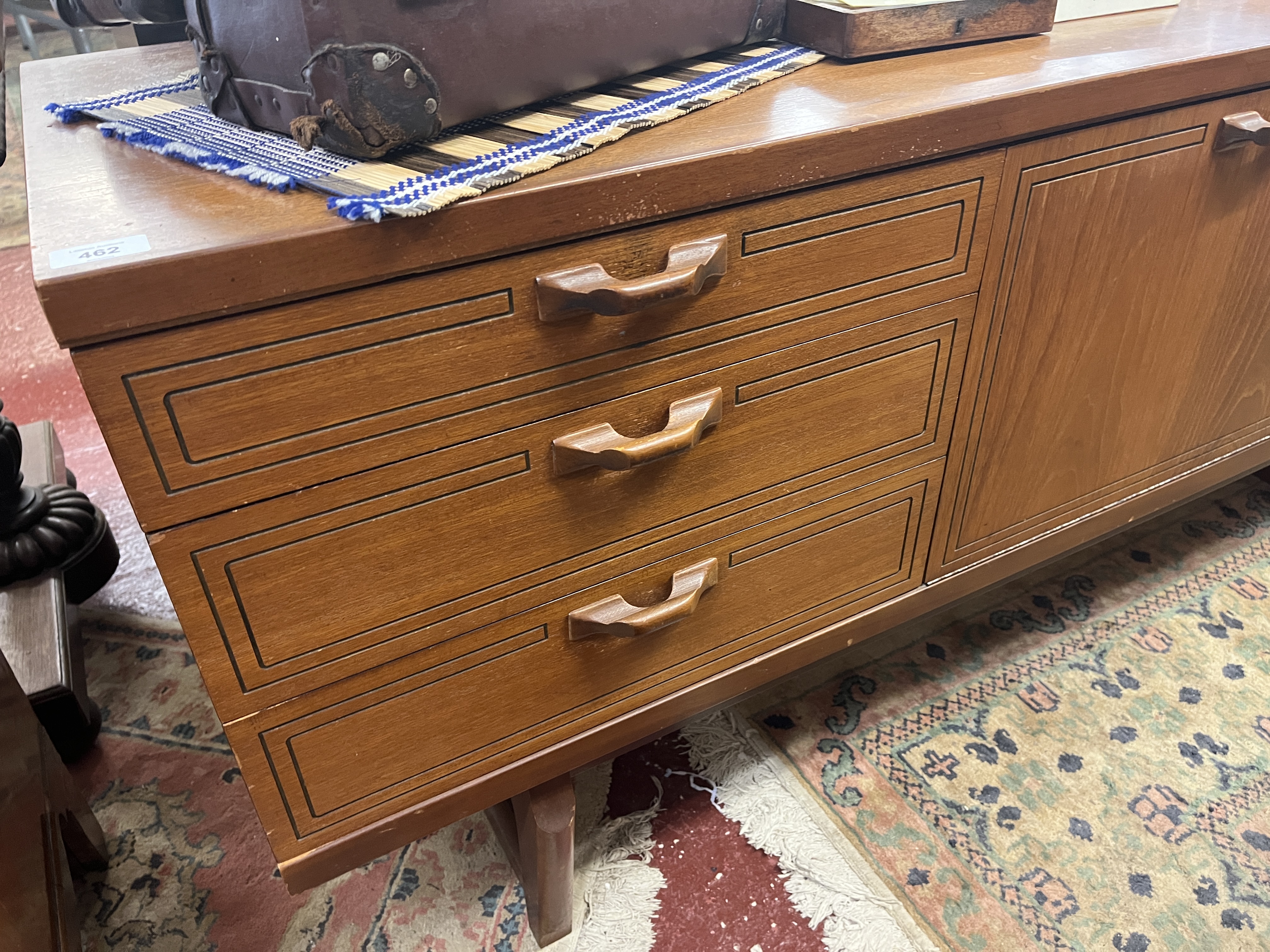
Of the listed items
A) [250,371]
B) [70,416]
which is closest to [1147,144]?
[250,371]

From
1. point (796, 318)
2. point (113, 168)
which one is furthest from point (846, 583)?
point (113, 168)

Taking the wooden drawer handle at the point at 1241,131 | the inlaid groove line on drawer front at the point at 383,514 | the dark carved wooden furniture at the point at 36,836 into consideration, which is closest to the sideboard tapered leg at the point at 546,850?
the inlaid groove line on drawer front at the point at 383,514

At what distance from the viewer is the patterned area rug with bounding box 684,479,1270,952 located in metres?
0.87

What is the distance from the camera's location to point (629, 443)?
0.61 metres

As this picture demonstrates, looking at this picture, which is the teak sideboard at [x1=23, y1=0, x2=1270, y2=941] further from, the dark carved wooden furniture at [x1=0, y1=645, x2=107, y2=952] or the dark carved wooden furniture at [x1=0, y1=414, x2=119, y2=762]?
the dark carved wooden furniture at [x1=0, y1=414, x2=119, y2=762]

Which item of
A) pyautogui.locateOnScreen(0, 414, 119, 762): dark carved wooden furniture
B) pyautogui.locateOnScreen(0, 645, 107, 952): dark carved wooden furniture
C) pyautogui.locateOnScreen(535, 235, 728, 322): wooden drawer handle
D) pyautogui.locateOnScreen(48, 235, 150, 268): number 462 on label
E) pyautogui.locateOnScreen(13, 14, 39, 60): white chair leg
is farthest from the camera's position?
pyautogui.locateOnScreen(13, 14, 39, 60): white chair leg

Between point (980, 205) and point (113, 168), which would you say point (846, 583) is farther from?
point (113, 168)

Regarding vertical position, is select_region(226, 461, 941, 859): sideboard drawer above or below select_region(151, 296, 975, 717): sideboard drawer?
below

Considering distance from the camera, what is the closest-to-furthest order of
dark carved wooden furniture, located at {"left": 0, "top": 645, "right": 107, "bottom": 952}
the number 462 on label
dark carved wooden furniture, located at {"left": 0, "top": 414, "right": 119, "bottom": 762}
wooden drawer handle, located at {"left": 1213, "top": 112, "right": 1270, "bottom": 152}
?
the number 462 on label < dark carved wooden furniture, located at {"left": 0, "top": 645, "right": 107, "bottom": 952} < wooden drawer handle, located at {"left": 1213, "top": 112, "right": 1270, "bottom": 152} < dark carved wooden furniture, located at {"left": 0, "top": 414, "right": 119, "bottom": 762}

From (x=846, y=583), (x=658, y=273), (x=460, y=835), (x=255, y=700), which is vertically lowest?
(x=460, y=835)

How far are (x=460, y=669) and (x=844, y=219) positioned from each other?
1.39 feet

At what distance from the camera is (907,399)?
0.76 m

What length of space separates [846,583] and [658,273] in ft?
1.33

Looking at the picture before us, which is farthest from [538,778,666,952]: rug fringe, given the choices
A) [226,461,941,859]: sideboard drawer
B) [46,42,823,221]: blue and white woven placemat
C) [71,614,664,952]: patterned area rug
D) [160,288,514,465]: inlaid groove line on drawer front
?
[46,42,823,221]: blue and white woven placemat
